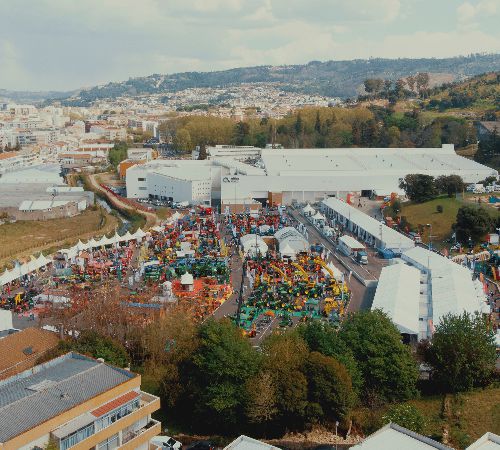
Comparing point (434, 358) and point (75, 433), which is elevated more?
point (75, 433)

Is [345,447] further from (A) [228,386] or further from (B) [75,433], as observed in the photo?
(B) [75,433]

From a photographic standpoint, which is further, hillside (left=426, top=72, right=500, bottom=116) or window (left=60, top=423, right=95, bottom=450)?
hillside (left=426, top=72, right=500, bottom=116)

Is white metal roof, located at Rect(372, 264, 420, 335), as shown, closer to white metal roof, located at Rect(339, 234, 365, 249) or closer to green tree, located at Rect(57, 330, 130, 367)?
white metal roof, located at Rect(339, 234, 365, 249)

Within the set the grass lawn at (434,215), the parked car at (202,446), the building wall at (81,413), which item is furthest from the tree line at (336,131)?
the building wall at (81,413)

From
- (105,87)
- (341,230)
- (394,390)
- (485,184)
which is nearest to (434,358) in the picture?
(394,390)

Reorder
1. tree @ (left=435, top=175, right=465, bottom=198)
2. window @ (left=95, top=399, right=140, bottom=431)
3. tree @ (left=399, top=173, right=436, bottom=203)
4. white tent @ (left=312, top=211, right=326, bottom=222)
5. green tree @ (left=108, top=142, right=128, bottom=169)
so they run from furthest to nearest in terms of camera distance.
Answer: green tree @ (left=108, top=142, right=128, bottom=169)
tree @ (left=435, top=175, right=465, bottom=198)
tree @ (left=399, top=173, right=436, bottom=203)
white tent @ (left=312, top=211, right=326, bottom=222)
window @ (left=95, top=399, right=140, bottom=431)

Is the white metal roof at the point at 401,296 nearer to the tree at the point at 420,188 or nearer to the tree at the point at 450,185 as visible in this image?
the tree at the point at 420,188

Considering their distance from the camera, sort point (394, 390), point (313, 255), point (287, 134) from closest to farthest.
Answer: point (394, 390)
point (313, 255)
point (287, 134)

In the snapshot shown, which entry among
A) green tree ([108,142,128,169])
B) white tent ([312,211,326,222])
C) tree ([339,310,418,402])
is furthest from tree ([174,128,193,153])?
tree ([339,310,418,402])
